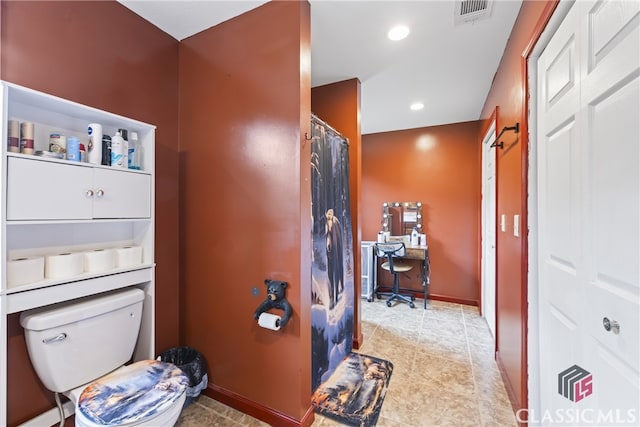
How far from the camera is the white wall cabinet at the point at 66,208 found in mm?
1075

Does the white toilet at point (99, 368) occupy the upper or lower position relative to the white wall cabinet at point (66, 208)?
lower

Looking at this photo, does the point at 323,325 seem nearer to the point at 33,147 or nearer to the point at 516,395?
the point at 516,395

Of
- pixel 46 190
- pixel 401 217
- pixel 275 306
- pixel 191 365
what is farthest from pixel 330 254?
pixel 401 217

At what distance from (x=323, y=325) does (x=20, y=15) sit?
235 centimetres

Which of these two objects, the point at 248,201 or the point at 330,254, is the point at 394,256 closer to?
the point at 330,254

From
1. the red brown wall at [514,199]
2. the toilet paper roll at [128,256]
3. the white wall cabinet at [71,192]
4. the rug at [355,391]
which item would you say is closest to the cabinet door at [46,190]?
the white wall cabinet at [71,192]

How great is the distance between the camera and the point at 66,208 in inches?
48.6

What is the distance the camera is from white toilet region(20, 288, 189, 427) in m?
1.08

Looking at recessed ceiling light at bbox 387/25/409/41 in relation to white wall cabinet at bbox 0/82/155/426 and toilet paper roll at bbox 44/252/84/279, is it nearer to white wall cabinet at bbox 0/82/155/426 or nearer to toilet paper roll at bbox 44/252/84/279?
white wall cabinet at bbox 0/82/155/426

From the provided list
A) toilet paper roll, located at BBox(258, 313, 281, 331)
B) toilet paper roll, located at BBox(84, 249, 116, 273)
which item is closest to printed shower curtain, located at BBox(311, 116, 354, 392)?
toilet paper roll, located at BBox(258, 313, 281, 331)

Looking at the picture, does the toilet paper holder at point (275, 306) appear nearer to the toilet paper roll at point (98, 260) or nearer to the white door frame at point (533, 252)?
the toilet paper roll at point (98, 260)

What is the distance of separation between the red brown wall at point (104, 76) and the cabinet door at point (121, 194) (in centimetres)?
25

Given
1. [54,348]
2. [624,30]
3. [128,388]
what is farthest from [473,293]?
[54,348]

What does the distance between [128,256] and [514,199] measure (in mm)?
2400
